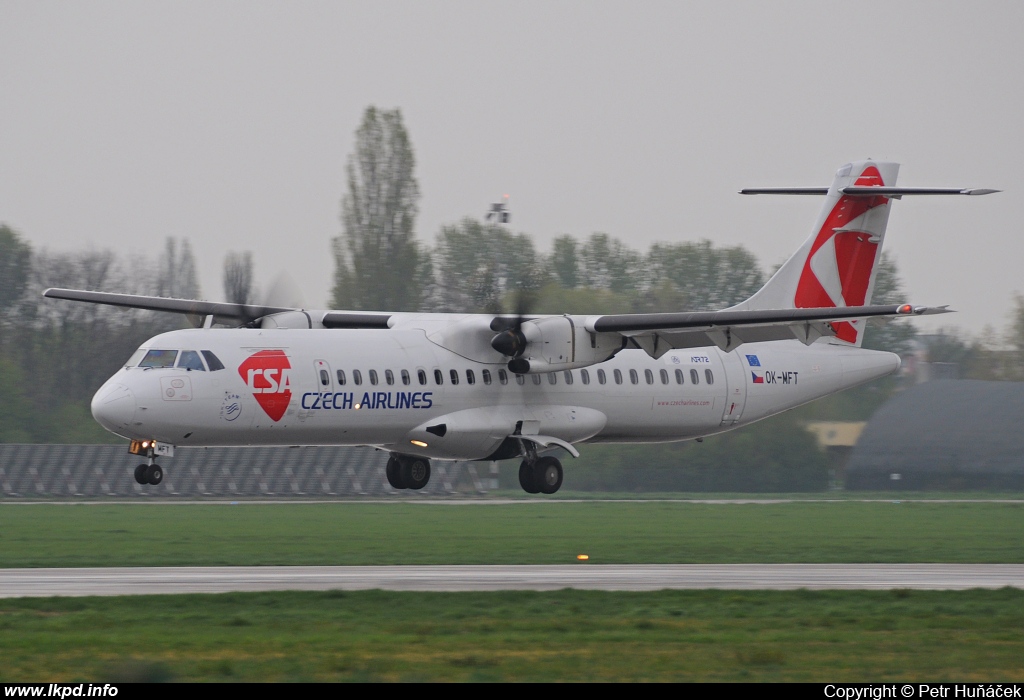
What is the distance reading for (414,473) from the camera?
27.6 meters

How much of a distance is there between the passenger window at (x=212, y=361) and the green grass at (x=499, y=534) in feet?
11.0

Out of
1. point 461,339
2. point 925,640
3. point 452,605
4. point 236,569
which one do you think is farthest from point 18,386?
point 925,640

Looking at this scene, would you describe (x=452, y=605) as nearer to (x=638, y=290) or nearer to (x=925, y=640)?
(x=925, y=640)

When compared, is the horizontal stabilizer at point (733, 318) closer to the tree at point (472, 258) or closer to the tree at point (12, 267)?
the tree at point (472, 258)

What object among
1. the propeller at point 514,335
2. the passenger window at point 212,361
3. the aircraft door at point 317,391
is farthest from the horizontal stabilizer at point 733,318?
the passenger window at point 212,361

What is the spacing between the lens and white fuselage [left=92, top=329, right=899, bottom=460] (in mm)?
22406

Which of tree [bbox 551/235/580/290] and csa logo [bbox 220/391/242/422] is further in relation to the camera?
tree [bbox 551/235/580/290]

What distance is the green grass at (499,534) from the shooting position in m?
23.0

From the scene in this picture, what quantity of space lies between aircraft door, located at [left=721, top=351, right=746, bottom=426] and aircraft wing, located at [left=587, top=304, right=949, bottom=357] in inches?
109

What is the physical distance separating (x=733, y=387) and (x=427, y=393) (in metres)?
7.47

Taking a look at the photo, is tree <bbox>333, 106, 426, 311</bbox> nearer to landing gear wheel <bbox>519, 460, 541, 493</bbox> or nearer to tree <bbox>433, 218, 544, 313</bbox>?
tree <bbox>433, 218, 544, 313</bbox>

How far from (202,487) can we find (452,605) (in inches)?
1079

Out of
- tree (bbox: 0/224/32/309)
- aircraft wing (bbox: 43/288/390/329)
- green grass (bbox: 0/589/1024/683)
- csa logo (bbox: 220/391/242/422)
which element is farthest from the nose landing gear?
tree (bbox: 0/224/32/309)

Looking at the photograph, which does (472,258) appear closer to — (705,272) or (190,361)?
(705,272)
